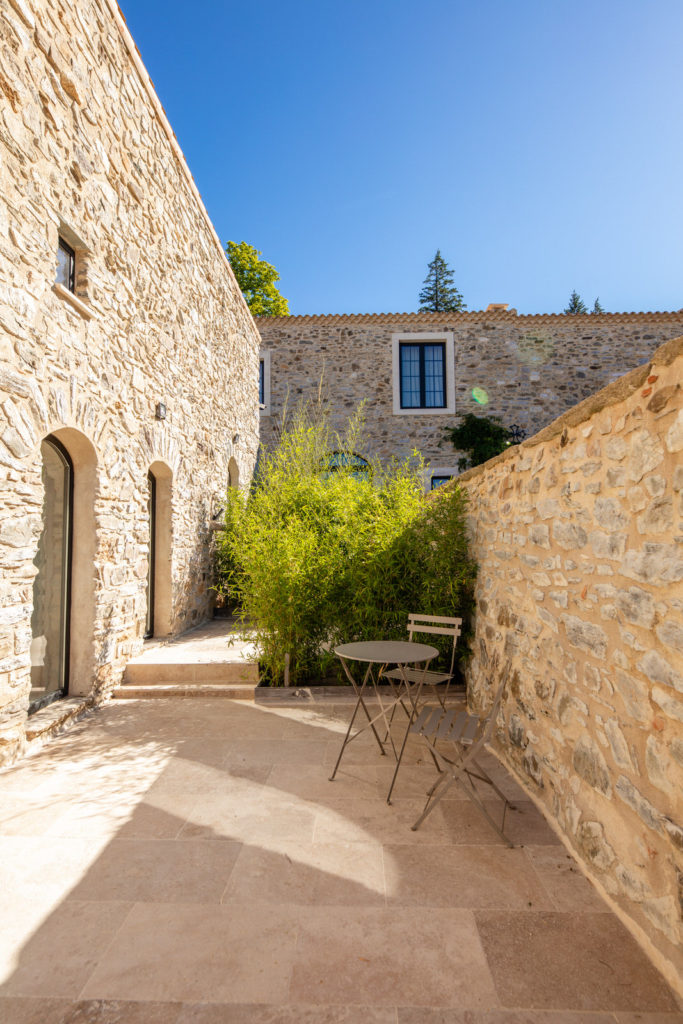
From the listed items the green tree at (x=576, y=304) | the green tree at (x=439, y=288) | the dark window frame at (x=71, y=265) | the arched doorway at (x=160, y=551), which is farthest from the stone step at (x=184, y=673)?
the green tree at (x=576, y=304)

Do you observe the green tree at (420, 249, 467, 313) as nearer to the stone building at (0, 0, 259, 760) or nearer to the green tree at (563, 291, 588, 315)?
the green tree at (563, 291, 588, 315)

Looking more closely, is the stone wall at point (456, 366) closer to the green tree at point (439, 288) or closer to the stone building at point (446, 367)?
the stone building at point (446, 367)

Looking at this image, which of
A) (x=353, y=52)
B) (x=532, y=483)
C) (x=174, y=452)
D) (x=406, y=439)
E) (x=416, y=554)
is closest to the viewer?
(x=532, y=483)

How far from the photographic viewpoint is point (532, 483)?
2672mm

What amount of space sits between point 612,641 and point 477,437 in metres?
9.25

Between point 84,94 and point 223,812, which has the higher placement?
point 84,94

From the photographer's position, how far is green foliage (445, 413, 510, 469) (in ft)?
34.6

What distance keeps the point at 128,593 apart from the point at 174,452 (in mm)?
1727

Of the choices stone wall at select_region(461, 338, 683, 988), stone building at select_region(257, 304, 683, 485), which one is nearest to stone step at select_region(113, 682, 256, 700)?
stone wall at select_region(461, 338, 683, 988)

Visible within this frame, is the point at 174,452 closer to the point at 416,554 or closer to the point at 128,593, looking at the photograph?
the point at 128,593

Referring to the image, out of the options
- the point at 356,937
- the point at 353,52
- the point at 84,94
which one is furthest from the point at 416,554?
the point at 353,52

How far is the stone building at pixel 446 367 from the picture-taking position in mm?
10852

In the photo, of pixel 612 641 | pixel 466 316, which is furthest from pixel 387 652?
pixel 466 316

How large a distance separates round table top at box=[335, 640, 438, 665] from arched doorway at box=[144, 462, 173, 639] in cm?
298
